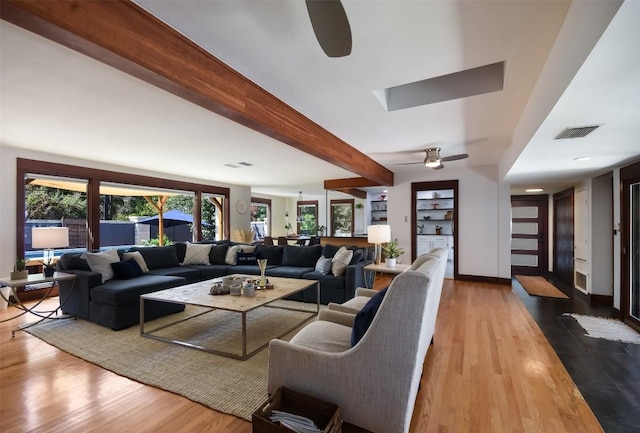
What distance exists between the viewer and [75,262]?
382 centimetres

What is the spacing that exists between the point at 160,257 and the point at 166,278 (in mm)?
1149

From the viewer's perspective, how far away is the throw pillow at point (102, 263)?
12.3ft

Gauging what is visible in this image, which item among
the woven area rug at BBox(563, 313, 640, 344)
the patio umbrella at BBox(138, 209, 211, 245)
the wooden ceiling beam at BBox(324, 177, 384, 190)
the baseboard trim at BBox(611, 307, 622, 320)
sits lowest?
the woven area rug at BBox(563, 313, 640, 344)

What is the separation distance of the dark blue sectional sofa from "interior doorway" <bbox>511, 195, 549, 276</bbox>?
15.3 feet

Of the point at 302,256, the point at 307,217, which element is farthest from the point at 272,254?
the point at 307,217

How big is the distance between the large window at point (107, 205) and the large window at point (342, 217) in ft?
15.5

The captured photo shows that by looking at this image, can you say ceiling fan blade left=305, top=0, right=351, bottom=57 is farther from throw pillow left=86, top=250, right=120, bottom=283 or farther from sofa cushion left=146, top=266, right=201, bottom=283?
sofa cushion left=146, top=266, right=201, bottom=283

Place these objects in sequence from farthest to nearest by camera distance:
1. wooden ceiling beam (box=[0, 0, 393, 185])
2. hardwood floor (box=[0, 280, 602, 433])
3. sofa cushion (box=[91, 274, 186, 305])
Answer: sofa cushion (box=[91, 274, 186, 305])
hardwood floor (box=[0, 280, 602, 433])
wooden ceiling beam (box=[0, 0, 393, 185])

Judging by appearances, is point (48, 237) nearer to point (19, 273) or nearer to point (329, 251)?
point (19, 273)

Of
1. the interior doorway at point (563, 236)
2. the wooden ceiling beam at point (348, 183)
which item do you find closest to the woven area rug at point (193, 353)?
the wooden ceiling beam at point (348, 183)

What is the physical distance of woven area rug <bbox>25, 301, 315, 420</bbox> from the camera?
2137mm

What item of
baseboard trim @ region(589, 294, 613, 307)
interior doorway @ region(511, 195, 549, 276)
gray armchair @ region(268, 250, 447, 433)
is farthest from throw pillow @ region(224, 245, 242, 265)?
interior doorway @ region(511, 195, 549, 276)

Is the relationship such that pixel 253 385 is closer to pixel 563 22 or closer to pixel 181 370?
pixel 181 370

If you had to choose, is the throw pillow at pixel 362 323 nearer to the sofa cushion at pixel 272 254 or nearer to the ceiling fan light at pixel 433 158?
the ceiling fan light at pixel 433 158
